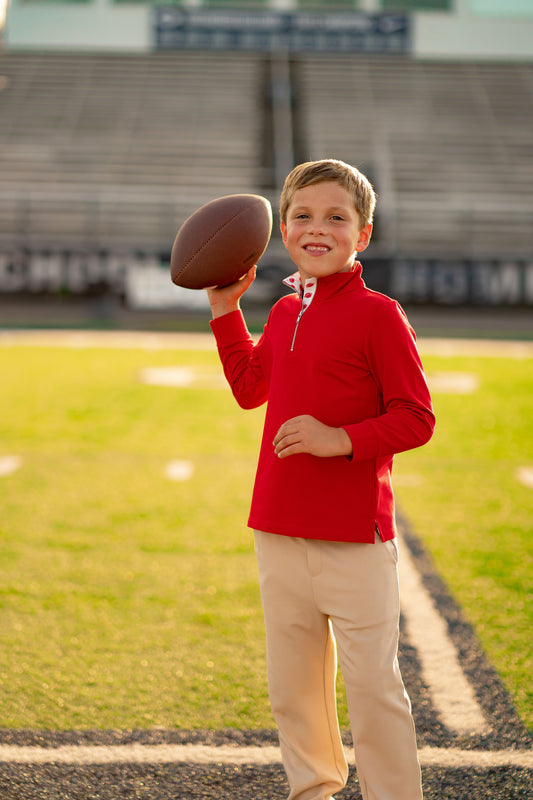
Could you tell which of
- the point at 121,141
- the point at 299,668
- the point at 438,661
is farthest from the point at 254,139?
the point at 299,668

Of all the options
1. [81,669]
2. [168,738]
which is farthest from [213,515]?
[168,738]

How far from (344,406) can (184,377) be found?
21.4ft

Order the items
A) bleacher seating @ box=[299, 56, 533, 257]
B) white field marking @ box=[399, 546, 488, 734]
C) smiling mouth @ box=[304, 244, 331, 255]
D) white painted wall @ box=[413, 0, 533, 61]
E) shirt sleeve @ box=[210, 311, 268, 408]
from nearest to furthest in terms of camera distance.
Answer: smiling mouth @ box=[304, 244, 331, 255] < shirt sleeve @ box=[210, 311, 268, 408] < white field marking @ box=[399, 546, 488, 734] < bleacher seating @ box=[299, 56, 533, 257] < white painted wall @ box=[413, 0, 533, 61]

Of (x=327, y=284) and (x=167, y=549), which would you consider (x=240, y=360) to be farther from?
(x=167, y=549)

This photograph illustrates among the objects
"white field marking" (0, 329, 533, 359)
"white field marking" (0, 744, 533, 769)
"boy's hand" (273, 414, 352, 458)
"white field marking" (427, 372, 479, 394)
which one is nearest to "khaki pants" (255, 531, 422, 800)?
"boy's hand" (273, 414, 352, 458)

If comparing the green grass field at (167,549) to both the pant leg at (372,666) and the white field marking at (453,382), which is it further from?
the pant leg at (372,666)

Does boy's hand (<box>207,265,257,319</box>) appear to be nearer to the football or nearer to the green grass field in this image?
the football

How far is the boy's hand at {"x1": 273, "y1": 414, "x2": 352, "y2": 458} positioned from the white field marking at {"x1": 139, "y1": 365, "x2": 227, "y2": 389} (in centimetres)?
604

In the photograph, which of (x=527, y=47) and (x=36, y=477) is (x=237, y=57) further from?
(x=36, y=477)

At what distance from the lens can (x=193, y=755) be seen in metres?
2.04

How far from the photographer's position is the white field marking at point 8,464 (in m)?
4.92

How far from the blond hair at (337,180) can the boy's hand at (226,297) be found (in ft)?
0.89

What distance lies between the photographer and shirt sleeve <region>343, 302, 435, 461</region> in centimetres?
162

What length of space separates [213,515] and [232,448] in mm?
1456
